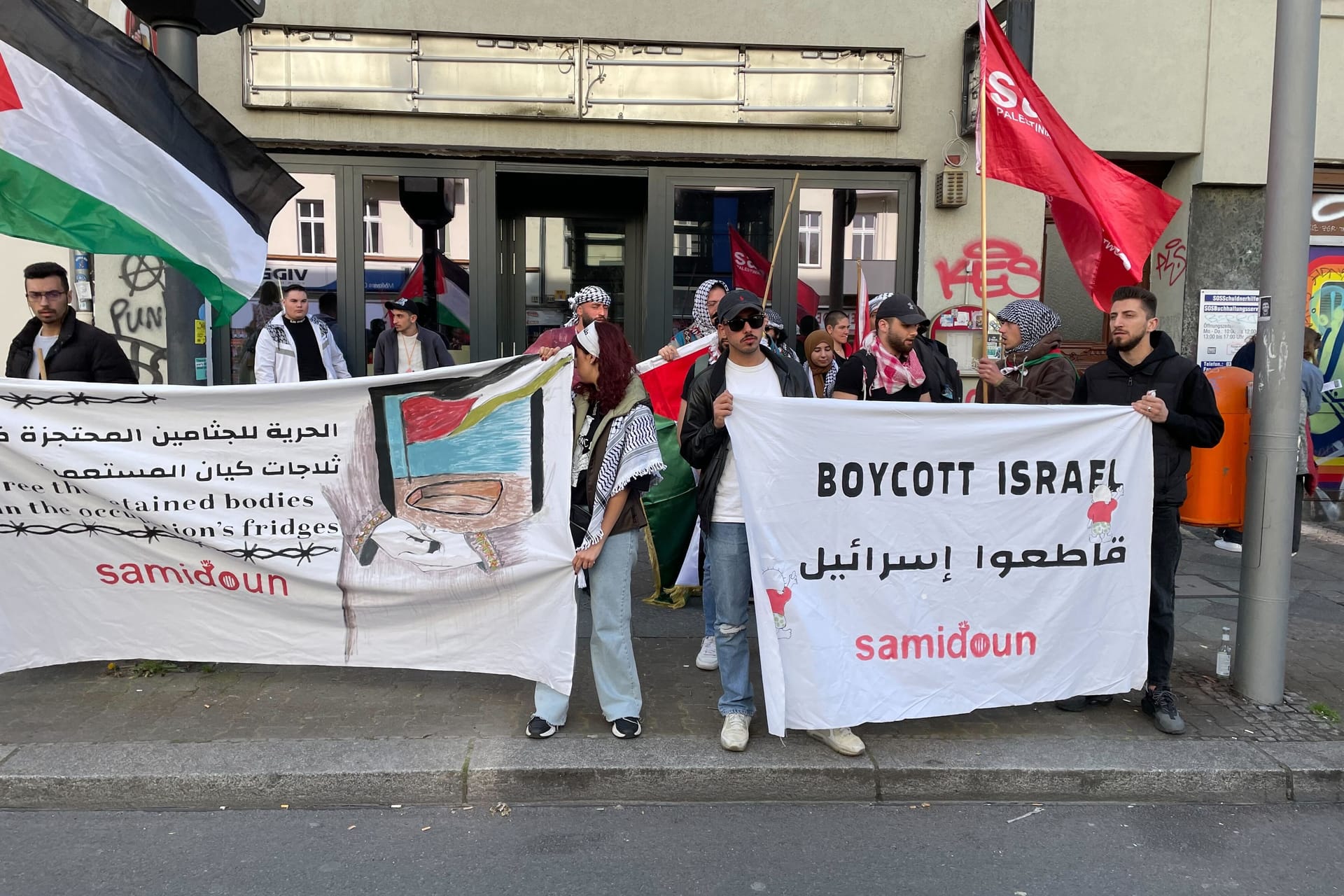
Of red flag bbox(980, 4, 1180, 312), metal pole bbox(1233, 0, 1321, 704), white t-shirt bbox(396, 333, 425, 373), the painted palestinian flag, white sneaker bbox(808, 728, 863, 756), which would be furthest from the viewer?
white t-shirt bbox(396, 333, 425, 373)

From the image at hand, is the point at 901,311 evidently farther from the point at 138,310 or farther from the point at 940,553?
the point at 138,310

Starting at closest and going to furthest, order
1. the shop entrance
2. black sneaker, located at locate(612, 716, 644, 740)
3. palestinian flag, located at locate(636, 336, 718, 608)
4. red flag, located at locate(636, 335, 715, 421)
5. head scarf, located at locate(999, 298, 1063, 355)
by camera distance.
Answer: black sneaker, located at locate(612, 716, 644, 740), palestinian flag, located at locate(636, 336, 718, 608), head scarf, located at locate(999, 298, 1063, 355), red flag, located at locate(636, 335, 715, 421), the shop entrance

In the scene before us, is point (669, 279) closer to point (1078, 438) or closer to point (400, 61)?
point (400, 61)

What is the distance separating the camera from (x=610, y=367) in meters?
3.96

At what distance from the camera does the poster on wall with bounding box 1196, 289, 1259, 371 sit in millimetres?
8914

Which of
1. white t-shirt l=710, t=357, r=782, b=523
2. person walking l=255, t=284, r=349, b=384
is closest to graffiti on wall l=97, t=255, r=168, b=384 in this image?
person walking l=255, t=284, r=349, b=384

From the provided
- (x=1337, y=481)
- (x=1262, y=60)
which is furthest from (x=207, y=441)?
(x=1337, y=481)

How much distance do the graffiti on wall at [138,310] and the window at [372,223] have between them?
1.66 m

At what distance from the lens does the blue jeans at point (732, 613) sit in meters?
4.05

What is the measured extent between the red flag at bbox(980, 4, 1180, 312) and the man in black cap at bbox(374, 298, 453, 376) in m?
4.49

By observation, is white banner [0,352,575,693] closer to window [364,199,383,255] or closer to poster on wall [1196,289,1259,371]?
window [364,199,383,255]

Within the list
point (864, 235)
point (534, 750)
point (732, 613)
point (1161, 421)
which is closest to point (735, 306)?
point (732, 613)

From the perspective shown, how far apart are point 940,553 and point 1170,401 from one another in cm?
122

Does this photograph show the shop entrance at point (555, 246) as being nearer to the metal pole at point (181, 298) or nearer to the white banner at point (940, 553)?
the metal pole at point (181, 298)
